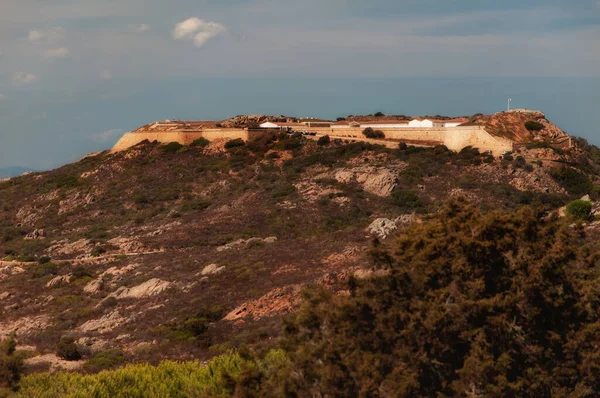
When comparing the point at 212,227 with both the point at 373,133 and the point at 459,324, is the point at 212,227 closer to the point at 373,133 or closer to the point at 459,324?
the point at 373,133

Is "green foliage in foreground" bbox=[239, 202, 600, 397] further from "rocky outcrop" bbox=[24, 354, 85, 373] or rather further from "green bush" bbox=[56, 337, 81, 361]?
"green bush" bbox=[56, 337, 81, 361]

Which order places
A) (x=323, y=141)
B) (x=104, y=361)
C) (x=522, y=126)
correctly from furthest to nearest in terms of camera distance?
1. (x=323, y=141)
2. (x=522, y=126)
3. (x=104, y=361)

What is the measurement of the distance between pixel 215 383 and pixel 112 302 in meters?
17.7

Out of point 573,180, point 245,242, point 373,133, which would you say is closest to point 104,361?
point 245,242

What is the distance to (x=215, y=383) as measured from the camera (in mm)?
20312

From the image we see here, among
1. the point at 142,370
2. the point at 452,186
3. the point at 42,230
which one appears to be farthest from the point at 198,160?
the point at 142,370

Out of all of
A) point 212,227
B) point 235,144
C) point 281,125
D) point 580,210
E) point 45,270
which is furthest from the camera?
point 281,125

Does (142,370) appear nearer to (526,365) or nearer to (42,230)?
(526,365)

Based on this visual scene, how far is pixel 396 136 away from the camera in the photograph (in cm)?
7444

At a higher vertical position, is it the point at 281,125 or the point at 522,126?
the point at 281,125

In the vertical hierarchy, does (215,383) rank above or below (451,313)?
below

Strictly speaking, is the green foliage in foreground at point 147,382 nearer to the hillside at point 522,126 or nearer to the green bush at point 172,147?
the hillside at point 522,126

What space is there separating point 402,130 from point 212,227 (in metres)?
27.2

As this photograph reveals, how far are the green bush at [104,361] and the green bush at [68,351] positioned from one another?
26.7 inches
